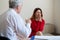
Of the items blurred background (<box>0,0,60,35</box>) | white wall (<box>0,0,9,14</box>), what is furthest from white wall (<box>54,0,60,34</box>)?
white wall (<box>0,0,9,14</box>)

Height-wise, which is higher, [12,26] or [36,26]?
[12,26]

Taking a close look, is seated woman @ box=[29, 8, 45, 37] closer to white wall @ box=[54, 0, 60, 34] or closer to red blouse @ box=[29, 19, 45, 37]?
red blouse @ box=[29, 19, 45, 37]

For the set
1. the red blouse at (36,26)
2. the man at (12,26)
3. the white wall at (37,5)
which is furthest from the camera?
the white wall at (37,5)

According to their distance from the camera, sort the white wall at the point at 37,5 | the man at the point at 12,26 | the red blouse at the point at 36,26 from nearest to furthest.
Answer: the man at the point at 12,26 < the red blouse at the point at 36,26 < the white wall at the point at 37,5

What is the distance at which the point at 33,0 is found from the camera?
436 centimetres

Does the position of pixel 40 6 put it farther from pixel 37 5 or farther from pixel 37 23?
pixel 37 23

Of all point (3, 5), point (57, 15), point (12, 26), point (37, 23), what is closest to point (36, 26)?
point (37, 23)

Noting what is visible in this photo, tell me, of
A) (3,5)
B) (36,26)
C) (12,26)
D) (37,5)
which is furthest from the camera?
(37,5)

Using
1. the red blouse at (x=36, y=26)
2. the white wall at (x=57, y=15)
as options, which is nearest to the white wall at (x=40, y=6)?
the white wall at (x=57, y=15)

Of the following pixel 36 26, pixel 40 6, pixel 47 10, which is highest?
pixel 40 6

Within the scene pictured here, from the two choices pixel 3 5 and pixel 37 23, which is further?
pixel 3 5

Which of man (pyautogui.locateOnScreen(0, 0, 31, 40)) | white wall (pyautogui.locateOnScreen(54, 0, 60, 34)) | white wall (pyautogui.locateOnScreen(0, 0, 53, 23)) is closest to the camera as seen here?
man (pyautogui.locateOnScreen(0, 0, 31, 40))

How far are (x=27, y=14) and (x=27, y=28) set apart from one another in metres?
2.42

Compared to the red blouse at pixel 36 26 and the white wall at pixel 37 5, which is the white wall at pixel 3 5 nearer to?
the white wall at pixel 37 5
